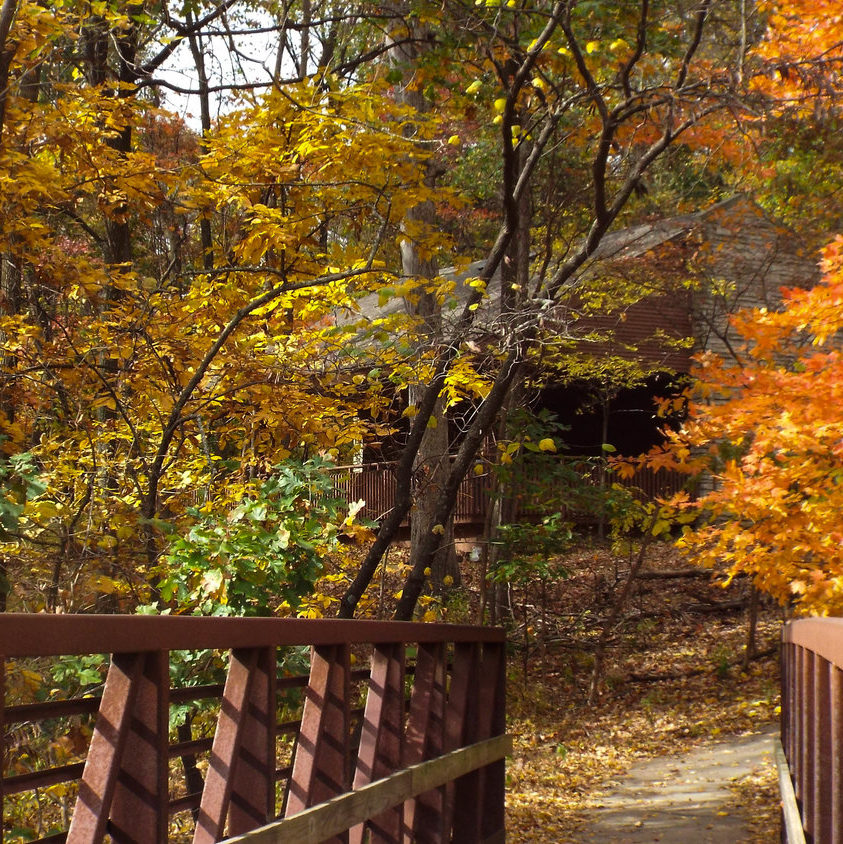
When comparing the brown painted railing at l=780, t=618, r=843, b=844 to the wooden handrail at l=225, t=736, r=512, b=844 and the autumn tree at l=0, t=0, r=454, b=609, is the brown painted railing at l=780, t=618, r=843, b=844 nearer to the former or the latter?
the wooden handrail at l=225, t=736, r=512, b=844

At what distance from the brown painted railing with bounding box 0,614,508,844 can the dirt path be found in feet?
6.64

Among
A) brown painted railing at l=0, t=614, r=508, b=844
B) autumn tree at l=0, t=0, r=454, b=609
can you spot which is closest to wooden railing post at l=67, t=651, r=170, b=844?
brown painted railing at l=0, t=614, r=508, b=844

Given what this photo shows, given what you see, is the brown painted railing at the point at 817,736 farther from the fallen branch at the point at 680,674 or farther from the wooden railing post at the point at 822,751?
the fallen branch at the point at 680,674

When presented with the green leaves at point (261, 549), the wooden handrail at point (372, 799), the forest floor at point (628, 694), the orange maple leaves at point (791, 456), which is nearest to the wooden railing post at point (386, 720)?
the wooden handrail at point (372, 799)

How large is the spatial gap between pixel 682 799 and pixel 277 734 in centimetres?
576

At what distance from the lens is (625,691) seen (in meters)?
13.4

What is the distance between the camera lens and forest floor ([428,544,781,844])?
8938 mm

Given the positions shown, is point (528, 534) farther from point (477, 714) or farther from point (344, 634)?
point (344, 634)

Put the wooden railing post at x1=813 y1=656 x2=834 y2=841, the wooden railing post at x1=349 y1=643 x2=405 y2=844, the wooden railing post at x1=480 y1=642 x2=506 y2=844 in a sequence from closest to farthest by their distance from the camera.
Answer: the wooden railing post at x1=813 y1=656 x2=834 y2=841, the wooden railing post at x1=349 y1=643 x2=405 y2=844, the wooden railing post at x1=480 y1=642 x2=506 y2=844

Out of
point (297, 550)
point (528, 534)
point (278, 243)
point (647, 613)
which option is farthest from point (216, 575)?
point (647, 613)

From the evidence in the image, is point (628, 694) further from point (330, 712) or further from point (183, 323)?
point (330, 712)

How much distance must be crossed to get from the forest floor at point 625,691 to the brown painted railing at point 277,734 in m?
2.37

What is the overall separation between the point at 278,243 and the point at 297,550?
2.45 metres

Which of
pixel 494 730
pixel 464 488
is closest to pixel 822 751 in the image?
pixel 494 730
